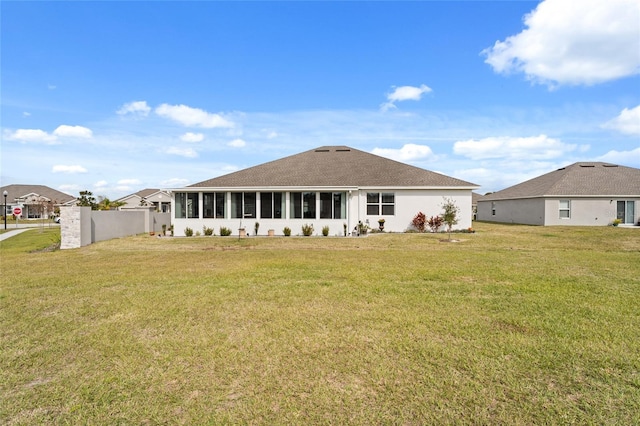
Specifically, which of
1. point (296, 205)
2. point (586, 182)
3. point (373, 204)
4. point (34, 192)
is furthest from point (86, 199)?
point (34, 192)

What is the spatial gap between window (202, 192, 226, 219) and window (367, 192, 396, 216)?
9.66m

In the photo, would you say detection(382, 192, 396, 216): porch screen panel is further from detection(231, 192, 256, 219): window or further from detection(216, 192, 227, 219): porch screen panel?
detection(216, 192, 227, 219): porch screen panel

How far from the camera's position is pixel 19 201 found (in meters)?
50.0

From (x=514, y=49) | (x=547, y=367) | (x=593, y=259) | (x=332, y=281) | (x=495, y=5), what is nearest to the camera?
(x=547, y=367)

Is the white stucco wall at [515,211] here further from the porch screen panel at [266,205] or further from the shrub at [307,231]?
the porch screen panel at [266,205]

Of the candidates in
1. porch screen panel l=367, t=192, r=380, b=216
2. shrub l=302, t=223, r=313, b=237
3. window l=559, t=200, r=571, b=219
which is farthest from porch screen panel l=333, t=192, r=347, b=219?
window l=559, t=200, r=571, b=219

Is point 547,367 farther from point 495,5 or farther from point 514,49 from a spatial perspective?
point 514,49

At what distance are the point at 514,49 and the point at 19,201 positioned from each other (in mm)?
69409

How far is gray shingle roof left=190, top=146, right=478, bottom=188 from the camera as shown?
19891 millimetres

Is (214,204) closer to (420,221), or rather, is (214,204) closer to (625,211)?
(420,221)

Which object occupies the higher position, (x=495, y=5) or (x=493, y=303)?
(x=495, y=5)

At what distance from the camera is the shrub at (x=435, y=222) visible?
2009 centimetres

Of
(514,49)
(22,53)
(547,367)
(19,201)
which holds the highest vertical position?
(514,49)

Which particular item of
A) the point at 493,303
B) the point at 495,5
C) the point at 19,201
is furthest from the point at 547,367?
the point at 19,201
